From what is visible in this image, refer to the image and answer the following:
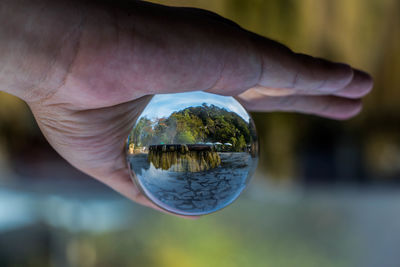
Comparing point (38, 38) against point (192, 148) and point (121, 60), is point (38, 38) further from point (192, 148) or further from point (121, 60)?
point (192, 148)

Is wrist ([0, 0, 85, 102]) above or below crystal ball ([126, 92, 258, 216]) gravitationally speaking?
above

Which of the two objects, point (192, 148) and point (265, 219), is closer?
point (192, 148)

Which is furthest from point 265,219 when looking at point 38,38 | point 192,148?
point 38,38

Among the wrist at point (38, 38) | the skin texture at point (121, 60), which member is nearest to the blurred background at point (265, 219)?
the skin texture at point (121, 60)

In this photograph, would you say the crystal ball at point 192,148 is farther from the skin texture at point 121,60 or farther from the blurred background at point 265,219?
the blurred background at point 265,219

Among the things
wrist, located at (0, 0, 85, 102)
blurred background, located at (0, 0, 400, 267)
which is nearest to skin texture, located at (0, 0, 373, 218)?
wrist, located at (0, 0, 85, 102)

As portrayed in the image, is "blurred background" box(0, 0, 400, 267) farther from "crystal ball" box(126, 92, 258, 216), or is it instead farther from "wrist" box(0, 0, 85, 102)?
"wrist" box(0, 0, 85, 102)

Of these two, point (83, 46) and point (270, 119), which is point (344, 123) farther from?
point (83, 46)
